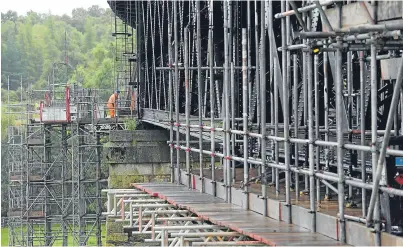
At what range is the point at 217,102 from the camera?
117 feet

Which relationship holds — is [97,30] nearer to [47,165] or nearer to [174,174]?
[47,165]

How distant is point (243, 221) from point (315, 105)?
2.43m

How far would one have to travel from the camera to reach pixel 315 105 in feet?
70.4

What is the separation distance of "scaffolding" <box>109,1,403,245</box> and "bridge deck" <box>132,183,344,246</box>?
36cm

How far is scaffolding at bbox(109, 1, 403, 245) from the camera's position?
56.1 ft

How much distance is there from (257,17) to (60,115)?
3288 cm

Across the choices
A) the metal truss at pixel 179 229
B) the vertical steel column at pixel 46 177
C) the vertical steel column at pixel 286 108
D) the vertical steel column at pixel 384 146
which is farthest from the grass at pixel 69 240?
the vertical steel column at pixel 384 146

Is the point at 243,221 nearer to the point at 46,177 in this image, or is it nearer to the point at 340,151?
the point at 340,151

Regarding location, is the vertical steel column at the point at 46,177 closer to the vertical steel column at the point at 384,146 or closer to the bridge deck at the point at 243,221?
the bridge deck at the point at 243,221

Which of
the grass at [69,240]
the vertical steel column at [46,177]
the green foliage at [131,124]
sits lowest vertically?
the grass at [69,240]

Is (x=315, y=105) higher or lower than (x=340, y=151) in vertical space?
higher

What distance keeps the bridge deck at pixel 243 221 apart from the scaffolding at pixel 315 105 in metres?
0.36

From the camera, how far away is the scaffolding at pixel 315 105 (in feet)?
56.1

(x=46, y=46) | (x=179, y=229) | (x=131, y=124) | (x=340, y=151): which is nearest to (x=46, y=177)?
(x=131, y=124)
